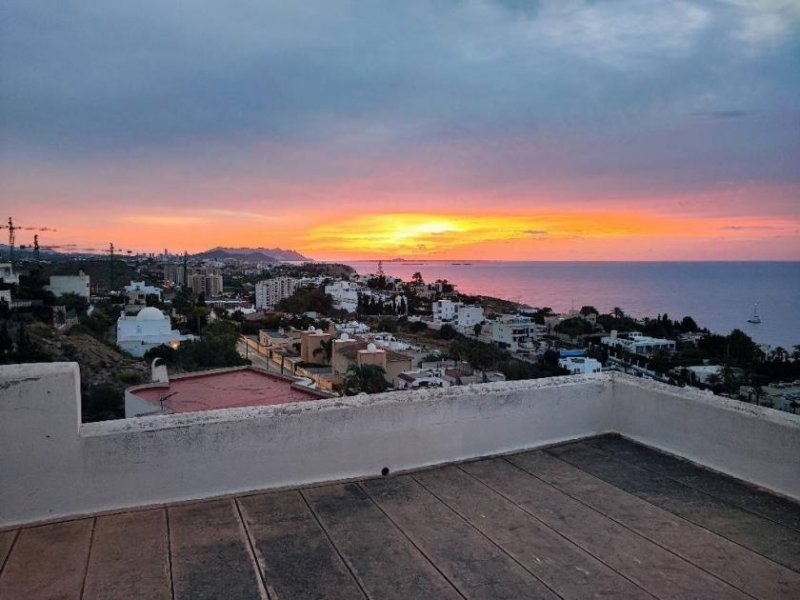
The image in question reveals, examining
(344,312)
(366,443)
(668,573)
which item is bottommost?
(344,312)

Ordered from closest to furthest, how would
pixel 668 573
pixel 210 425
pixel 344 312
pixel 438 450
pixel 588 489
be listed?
pixel 668 573
pixel 210 425
pixel 588 489
pixel 438 450
pixel 344 312

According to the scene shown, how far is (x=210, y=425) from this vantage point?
295 cm

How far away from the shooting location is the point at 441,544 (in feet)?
8.58

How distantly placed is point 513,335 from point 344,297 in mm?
35035

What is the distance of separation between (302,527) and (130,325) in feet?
121

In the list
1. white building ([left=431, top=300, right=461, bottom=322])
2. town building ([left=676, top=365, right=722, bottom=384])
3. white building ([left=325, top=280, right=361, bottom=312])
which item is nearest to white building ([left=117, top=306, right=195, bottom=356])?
town building ([left=676, top=365, right=722, bottom=384])

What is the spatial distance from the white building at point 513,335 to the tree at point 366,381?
26.9 metres

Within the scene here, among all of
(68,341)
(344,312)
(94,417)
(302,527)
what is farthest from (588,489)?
(344,312)

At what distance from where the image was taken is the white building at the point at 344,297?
7850 cm

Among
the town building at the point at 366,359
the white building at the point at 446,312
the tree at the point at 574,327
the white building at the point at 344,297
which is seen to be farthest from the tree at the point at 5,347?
the white building at the point at 344,297

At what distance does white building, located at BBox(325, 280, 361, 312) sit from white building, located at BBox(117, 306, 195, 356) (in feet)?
132

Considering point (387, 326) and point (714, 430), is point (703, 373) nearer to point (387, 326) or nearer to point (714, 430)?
point (387, 326)

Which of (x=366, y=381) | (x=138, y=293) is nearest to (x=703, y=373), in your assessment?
(x=366, y=381)

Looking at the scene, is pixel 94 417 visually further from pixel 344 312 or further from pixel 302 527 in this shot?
pixel 344 312
